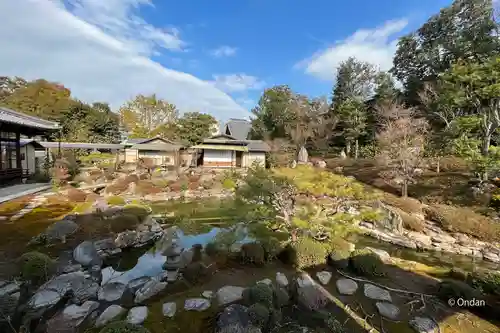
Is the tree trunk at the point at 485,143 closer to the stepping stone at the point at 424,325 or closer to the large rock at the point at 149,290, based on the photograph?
the stepping stone at the point at 424,325

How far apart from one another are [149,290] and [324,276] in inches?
117

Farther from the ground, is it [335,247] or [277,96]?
[277,96]

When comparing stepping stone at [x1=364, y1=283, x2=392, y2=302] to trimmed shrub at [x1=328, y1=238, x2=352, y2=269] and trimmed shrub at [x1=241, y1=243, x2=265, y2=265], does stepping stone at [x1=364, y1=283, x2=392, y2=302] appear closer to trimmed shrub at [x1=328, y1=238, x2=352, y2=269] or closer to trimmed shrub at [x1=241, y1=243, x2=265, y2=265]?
trimmed shrub at [x1=328, y1=238, x2=352, y2=269]

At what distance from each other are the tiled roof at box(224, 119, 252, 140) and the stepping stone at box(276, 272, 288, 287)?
23332 millimetres

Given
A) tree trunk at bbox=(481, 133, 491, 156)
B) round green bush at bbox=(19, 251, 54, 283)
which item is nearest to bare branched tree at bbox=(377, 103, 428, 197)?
tree trunk at bbox=(481, 133, 491, 156)

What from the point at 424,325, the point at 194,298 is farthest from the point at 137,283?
the point at 424,325

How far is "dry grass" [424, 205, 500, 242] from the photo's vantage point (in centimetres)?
711

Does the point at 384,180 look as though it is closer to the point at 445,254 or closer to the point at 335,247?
the point at 445,254

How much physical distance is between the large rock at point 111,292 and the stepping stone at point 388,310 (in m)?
3.89

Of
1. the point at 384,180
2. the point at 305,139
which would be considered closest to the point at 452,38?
the point at 305,139

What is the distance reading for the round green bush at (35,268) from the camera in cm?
384

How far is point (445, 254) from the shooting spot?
6.73 meters

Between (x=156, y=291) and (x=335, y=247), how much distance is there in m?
3.48

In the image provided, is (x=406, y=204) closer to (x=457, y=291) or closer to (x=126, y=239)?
(x=457, y=291)
